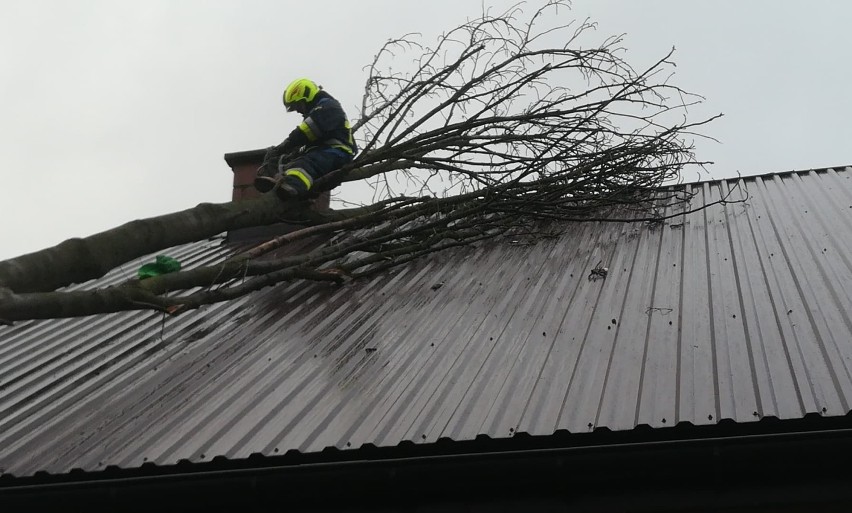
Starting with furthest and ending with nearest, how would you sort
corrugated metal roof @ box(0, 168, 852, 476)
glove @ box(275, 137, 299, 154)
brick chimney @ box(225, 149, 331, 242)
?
brick chimney @ box(225, 149, 331, 242), glove @ box(275, 137, 299, 154), corrugated metal roof @ box(0, 168, 852, 476)

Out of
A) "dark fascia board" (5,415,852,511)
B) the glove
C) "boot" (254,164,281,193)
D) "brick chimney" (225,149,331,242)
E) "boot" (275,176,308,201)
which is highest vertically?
"brick chimney" (225,149,331,242)

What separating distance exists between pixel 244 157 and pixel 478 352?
5.31 metres

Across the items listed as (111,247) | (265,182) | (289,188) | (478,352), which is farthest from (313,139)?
(478,352)

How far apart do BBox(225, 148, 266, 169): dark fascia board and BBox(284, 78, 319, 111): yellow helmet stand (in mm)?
1756

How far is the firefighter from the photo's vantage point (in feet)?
26.7

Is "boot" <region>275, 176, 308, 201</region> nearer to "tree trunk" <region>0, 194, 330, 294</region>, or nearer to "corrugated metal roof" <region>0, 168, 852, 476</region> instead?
"tree trunk" <region>0, 194, 330, 294</region>

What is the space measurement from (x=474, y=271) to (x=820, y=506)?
3.81 m

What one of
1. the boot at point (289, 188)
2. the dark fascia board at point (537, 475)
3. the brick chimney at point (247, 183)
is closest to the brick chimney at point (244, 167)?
the brick chimney at point (247, 183)

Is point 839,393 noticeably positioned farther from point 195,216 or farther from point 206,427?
point 195,216

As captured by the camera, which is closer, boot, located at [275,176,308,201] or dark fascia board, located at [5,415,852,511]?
dark fascia board, located at [5,415,852,511]

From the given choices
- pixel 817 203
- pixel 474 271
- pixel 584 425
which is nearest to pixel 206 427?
pixel 584 425

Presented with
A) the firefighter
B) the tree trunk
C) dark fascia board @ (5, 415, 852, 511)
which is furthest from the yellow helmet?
dark fascia board @ (5, 415, 852, 511)

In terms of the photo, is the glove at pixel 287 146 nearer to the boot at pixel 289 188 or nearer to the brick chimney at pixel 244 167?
the boot at pixel 289 188

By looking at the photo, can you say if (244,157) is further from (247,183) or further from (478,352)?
(478,352)
